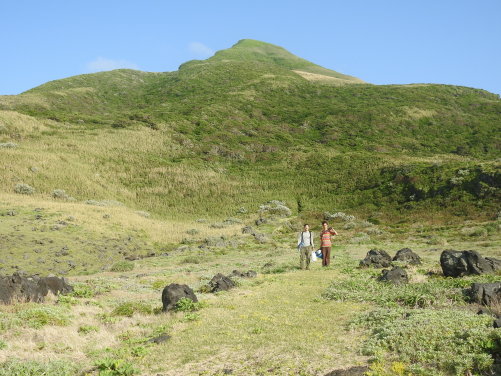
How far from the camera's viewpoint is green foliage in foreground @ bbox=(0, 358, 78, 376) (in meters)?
6.71

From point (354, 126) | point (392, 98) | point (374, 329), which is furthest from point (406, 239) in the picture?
point (392, 98)

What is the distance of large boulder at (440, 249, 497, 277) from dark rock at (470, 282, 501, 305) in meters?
3.60

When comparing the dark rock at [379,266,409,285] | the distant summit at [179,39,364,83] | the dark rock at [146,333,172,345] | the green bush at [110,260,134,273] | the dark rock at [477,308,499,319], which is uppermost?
the distant summit at [179,39,364,83]

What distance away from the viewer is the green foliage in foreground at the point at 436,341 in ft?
19.2

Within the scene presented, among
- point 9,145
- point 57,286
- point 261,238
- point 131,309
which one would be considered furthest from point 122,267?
point 9,145

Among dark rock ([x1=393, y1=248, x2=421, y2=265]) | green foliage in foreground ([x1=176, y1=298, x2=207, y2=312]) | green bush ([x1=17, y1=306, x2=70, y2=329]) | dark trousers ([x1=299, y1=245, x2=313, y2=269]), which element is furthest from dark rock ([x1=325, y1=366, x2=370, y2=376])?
dark rock ([x1=393, y1=248, x2=421, y2=265])

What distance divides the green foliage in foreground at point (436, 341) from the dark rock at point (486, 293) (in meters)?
1.67

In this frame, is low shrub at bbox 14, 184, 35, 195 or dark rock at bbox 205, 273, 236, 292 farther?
low shrub at bbox 14, 184, 35, 195

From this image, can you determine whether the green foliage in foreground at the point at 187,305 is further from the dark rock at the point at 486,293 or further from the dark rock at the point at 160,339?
the dark rock at the point at 486,293

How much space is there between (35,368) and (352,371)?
237 inches

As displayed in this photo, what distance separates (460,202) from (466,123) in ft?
184

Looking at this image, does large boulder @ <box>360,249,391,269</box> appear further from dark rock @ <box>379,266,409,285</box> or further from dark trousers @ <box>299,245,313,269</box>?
dark rock @ <box>379,266,409,285</box>

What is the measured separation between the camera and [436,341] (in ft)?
21.7

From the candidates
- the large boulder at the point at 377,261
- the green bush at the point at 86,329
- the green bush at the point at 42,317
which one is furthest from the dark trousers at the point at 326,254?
the green bush at the point at 42,317
